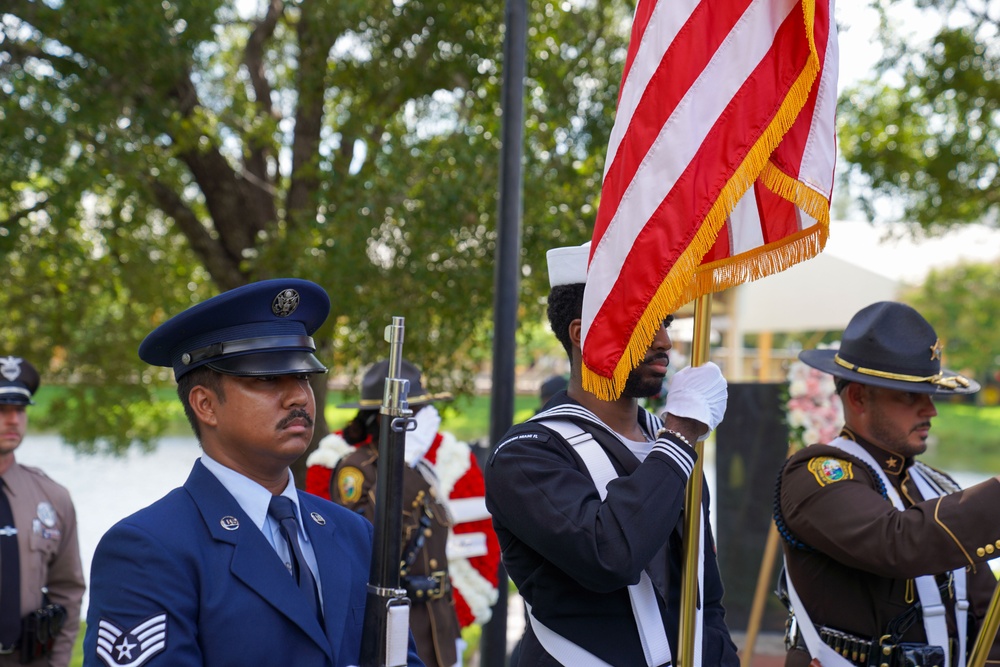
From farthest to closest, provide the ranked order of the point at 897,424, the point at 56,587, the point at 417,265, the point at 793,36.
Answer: the point at 417,265, the point at 56,587, the point at 897,424, the point at 793,36

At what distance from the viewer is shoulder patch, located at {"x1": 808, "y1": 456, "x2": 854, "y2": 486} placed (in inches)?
140

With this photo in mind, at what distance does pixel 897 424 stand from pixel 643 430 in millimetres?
Result: 1164

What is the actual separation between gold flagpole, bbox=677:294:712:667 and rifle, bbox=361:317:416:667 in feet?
2.54

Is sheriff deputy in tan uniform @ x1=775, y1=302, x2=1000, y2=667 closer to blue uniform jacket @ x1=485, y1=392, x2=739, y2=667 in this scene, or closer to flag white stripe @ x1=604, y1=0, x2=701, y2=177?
blue uniform jacket @ x1=485, y1=392, x2=739, y2=667

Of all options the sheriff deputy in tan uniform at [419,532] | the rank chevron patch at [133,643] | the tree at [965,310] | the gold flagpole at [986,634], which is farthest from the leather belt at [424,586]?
the tree at [965,310]

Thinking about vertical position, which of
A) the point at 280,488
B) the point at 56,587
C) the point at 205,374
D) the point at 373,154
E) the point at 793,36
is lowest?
the point at 56,587

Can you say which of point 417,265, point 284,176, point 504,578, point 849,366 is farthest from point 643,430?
point 284,176

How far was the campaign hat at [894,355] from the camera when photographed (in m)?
3.78

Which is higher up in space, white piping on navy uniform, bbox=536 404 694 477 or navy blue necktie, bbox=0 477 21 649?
white piping on navy uniform, bbox=536 404 694 477

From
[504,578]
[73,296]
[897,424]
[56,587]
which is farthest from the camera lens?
[73,296]

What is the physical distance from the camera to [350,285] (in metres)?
7.52

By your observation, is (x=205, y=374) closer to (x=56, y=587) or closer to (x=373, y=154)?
(x=56, y=587)

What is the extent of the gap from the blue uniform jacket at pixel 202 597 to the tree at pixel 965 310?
19.3m

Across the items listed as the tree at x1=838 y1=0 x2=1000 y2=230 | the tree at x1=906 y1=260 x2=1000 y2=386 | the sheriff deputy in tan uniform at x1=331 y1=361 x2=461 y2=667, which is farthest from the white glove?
the tree at x1=906 y1=260 x2=1000 y2=386
